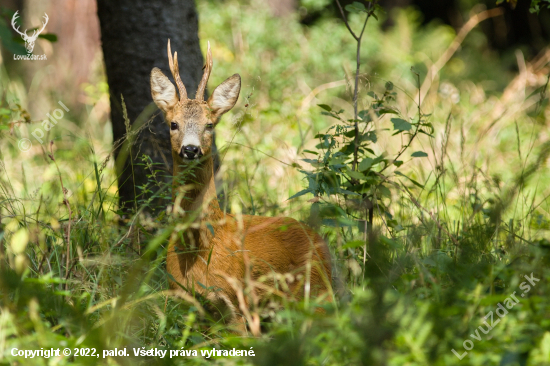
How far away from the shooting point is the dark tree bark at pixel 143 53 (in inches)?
155

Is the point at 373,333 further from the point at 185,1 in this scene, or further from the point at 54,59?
the point at 54,59

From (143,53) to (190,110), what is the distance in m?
0.92

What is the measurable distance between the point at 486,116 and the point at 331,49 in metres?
2.47

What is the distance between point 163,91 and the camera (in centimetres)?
341

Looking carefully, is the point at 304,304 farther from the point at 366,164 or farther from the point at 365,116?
the point at 365,116

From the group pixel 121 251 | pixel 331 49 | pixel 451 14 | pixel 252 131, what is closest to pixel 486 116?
pixel 331 49

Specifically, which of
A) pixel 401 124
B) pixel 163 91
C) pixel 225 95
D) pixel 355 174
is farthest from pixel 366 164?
pixel 163 91

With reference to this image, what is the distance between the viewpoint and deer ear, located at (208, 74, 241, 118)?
11.3 feet

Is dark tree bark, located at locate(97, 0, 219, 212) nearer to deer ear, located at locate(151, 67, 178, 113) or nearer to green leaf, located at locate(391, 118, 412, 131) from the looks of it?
deer ear, located at locate(151, 67, 178, 113)

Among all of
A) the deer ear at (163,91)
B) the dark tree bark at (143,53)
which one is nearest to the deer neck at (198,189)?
the deer ear at (163,91)

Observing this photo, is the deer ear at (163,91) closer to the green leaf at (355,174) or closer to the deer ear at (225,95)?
the deer ear at (225,95)

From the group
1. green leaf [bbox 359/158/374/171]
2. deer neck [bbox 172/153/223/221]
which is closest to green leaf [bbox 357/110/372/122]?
green leaf [bbox 359/158/374/171]

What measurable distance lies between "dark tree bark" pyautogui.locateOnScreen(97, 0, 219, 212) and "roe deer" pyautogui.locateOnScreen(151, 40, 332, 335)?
2.07 feet

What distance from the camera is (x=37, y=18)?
7793 millimetres
